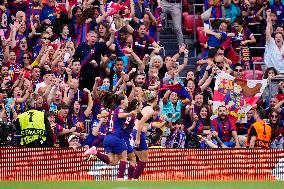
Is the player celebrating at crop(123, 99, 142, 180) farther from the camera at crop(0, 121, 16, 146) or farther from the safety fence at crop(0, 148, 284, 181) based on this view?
the camera at crop(0, 121, 16, 146)

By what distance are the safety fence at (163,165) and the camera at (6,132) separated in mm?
787

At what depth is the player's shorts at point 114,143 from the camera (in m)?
23.5

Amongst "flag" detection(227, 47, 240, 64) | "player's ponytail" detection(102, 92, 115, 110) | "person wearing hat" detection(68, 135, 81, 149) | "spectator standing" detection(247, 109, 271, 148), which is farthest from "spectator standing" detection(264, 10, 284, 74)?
"player's ponytail" detection(102, 92, 115, 110)

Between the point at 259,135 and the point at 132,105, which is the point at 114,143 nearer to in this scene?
the point at 132,105

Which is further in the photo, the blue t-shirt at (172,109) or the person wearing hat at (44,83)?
the person wearing hat at (44,83)

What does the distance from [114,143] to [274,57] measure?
625 centimetres

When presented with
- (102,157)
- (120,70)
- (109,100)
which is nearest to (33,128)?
(109,100)

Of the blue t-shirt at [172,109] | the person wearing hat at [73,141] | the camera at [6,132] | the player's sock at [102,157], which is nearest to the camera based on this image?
the player's sock at [102,157]

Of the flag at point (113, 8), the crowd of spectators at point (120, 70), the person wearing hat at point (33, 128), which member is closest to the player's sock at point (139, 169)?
the crowd of spectators at point (120, 70)

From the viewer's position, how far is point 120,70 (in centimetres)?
2719

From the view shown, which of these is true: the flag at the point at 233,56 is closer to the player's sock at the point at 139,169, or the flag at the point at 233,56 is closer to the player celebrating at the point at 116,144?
the player celebrating at the point at 116,144

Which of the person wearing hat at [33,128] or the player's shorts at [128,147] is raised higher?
the person wearing hat at [33,128]

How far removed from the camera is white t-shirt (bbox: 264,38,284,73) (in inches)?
1123

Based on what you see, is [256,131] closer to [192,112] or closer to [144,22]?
[192,112]
